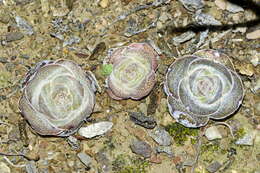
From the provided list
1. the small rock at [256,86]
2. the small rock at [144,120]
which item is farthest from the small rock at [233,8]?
the small rock at [144,120]

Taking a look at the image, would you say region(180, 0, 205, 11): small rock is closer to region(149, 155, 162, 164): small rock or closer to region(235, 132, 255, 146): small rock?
region(235, 132, 255, 146): small rock

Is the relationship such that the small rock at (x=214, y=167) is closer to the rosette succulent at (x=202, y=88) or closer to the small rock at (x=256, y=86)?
the rosette succulent at (x=202, y=88)

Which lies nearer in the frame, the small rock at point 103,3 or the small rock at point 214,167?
the small rock at point 214,167

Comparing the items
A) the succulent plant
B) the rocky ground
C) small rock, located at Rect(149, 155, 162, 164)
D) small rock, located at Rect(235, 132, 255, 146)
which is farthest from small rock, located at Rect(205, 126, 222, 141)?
the succulent plant

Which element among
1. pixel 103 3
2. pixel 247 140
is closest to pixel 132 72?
pixel 103 3

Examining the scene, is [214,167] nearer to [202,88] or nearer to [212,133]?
[212,133]
